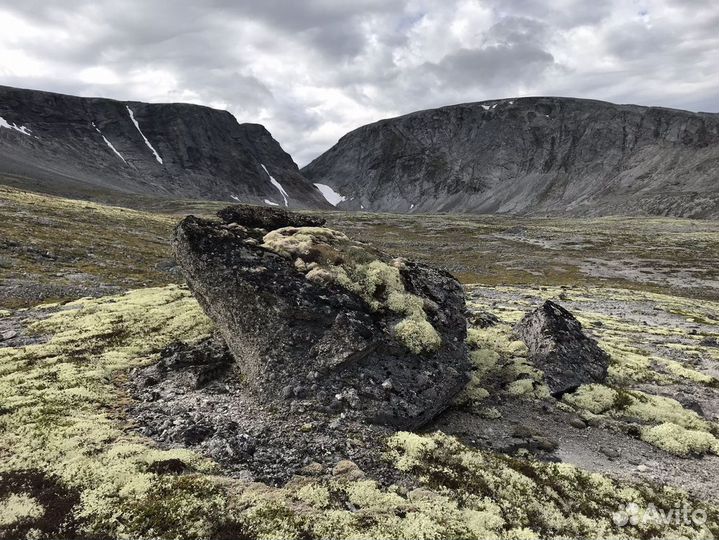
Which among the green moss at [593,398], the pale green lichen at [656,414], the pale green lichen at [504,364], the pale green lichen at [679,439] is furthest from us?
the pale green lichen at [504,364]

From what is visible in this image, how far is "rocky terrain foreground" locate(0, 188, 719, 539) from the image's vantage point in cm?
1193

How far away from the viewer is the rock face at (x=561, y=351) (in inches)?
936

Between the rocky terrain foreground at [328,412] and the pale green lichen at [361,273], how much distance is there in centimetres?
11

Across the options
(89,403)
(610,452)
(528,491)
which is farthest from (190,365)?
(610,452)

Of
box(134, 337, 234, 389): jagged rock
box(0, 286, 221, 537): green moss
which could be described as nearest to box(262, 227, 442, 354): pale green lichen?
box(134, 337, 234, 389): jagged rock

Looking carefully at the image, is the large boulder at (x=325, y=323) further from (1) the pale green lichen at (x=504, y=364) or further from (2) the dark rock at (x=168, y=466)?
(2) the dark rock at (x=168, y=466)

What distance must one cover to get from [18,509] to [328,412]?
9146 mm

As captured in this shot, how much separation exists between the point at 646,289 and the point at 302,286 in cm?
7869

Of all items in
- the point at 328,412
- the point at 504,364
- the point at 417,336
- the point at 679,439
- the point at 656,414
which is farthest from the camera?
the point at 504,364

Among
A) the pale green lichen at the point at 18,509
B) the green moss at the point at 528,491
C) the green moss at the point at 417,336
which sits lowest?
the green moss at the point at 528,491

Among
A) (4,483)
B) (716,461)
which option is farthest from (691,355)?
(4,483)

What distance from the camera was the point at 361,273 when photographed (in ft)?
73.5

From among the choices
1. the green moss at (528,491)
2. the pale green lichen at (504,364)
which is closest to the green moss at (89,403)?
the green moss at (528,491)

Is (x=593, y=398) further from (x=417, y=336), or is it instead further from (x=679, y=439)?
(x=417, y=336)
